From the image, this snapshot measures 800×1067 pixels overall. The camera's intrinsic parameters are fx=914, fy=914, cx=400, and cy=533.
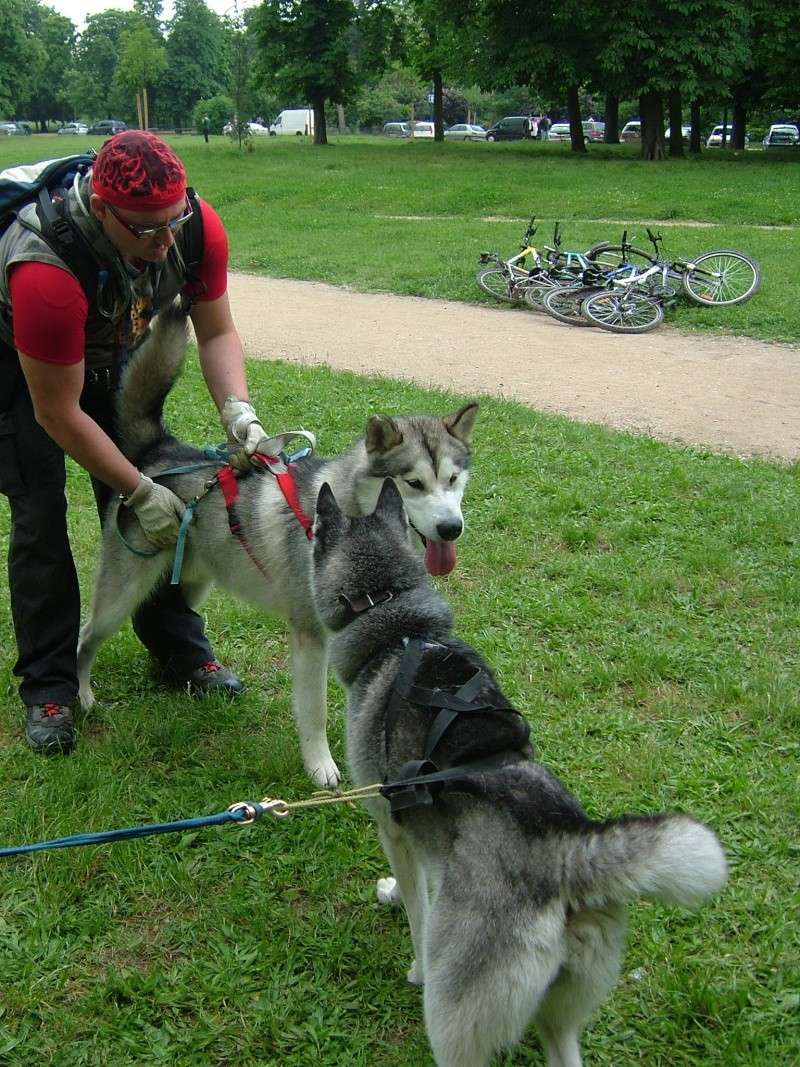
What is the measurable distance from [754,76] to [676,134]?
4.70m

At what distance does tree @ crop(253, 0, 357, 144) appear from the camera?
3994 cm

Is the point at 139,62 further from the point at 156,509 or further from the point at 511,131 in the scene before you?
the point at 156,509

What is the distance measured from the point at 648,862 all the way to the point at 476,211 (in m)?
21.1

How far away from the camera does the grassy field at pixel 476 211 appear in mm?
14648

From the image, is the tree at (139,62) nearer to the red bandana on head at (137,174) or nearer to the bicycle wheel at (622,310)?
the bicycle wheel at (622,310)

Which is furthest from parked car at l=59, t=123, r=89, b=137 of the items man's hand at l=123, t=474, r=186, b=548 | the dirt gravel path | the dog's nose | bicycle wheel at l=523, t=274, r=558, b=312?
the dog's nose

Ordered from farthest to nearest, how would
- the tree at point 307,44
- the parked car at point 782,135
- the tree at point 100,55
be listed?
the tree at point 100,55, the parked car at point 782,135, the tree at point 307,44

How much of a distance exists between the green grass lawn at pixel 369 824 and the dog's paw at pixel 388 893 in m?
0.07

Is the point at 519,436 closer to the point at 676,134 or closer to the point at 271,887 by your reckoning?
the point at 271,887

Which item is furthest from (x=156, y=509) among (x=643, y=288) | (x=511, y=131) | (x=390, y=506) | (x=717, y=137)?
(x=511, y=131)

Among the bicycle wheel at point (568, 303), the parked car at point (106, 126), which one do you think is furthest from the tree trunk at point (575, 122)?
the parked car at point (106, 126)

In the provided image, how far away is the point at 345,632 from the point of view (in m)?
2.93

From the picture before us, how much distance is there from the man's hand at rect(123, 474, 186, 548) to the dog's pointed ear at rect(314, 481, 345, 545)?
0.88 meters

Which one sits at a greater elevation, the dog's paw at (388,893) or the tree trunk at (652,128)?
the tree trunk at (652,128)
